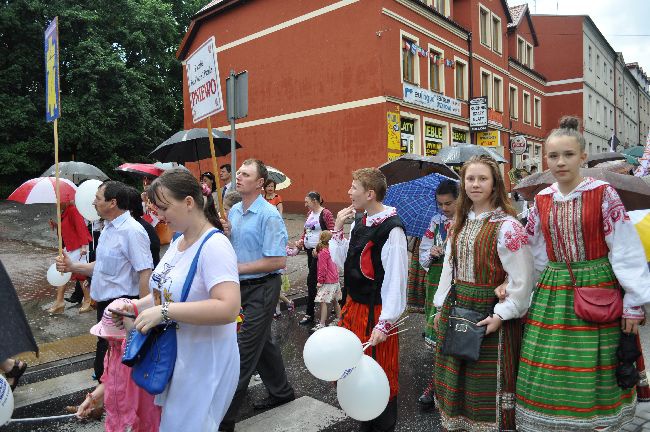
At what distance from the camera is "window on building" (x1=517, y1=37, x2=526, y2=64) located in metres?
30.7

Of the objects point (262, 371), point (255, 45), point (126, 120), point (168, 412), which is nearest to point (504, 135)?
point (255, 45)

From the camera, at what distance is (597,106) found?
38.9 meters

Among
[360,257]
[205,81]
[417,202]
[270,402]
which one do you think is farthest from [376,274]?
[205,81]

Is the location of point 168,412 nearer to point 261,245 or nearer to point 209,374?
point 209,374

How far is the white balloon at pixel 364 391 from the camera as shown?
2957mm

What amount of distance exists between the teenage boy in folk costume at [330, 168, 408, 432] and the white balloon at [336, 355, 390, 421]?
22cm

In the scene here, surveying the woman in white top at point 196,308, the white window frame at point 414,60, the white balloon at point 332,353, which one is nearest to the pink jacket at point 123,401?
the woman in white top at point 196,308

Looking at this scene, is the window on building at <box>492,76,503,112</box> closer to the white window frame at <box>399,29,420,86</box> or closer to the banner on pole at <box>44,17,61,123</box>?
the white window frame at <box>399,29,420,86</box>

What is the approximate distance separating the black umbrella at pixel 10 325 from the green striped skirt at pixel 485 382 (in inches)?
97.9

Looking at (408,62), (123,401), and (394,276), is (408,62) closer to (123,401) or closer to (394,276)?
(394,276)

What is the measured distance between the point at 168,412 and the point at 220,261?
0.75 metres

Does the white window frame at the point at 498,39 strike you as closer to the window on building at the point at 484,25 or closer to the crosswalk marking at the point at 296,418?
the window on building at the point at 484,25

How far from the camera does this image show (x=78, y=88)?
23719 mm

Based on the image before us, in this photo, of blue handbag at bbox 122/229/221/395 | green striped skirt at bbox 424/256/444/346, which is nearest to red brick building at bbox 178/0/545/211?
green striped skirt at bbox 424/256/444/346
